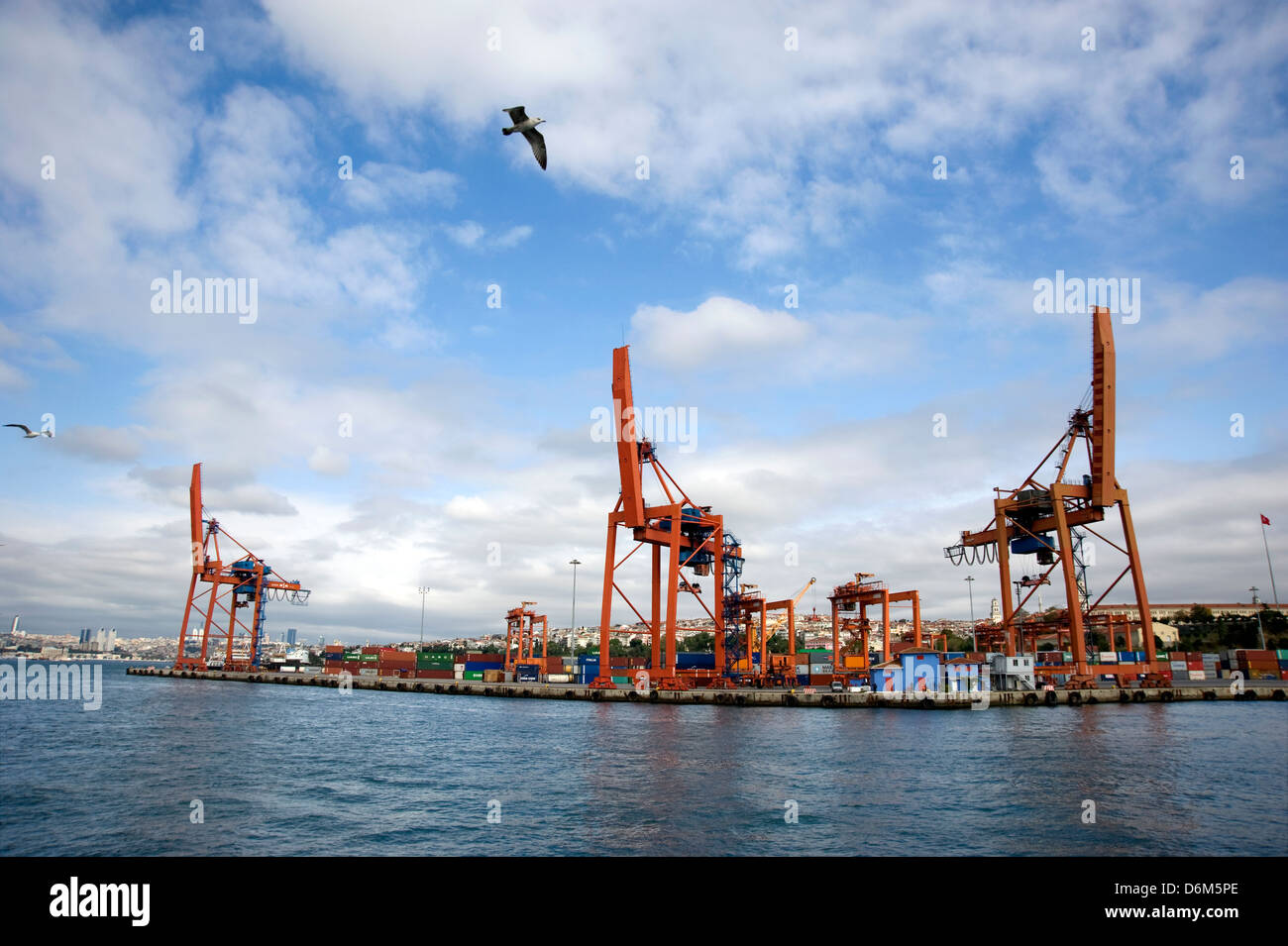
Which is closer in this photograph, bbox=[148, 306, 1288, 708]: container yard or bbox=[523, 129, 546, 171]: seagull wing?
bbox=[523, 129, 546, 171]: seagull wing

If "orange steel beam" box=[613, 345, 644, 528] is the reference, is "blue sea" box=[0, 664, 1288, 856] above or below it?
below

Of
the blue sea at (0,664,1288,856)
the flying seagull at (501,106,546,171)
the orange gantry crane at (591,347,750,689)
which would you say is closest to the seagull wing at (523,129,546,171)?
the flying seagull at (501,106,546,171)

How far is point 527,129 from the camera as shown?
13.8 metres

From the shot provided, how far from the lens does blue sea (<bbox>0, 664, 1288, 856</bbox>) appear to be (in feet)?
44.5

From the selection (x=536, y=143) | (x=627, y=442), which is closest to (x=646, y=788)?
(x=536, y=143)

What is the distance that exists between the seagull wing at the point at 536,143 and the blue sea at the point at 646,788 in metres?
12.4

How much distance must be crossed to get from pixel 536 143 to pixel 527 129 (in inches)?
12.6

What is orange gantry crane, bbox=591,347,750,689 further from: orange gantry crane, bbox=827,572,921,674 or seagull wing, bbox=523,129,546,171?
seagull wing, bbox=523,129,546,171

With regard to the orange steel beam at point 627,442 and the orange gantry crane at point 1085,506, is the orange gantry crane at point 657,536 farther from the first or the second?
the orange gantry crane at point 1085,506

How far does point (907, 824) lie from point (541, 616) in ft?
219

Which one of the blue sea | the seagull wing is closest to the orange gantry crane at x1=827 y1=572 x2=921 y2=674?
the blue sea

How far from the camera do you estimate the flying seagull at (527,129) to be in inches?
539
